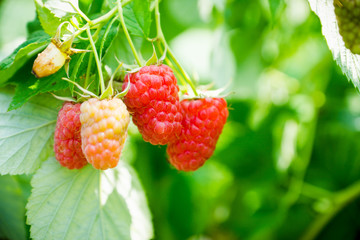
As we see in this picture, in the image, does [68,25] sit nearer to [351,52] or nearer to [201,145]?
[201,145]

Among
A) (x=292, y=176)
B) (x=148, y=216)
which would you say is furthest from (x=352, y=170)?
(x=148, y=216)

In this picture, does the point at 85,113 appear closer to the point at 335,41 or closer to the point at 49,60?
the point at 49,60

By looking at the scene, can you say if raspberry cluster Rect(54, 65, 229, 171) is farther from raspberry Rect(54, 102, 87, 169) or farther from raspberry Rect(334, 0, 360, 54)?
raspberry Rect(334, 0, 360, 54)

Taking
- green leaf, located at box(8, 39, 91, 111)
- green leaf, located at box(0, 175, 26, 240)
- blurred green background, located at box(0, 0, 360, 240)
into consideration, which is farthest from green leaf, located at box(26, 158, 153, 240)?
blurred green background, located at box(0, 0, 360, 240)

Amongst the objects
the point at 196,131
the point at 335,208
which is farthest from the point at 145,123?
the point at 335,208

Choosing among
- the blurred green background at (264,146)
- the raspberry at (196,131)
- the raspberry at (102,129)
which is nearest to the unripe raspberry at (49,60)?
the raspberry at (102,129)

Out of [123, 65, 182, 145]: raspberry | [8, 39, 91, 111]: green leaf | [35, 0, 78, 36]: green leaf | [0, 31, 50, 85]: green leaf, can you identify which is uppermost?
[35, 0, 78, 36]: green leaf
